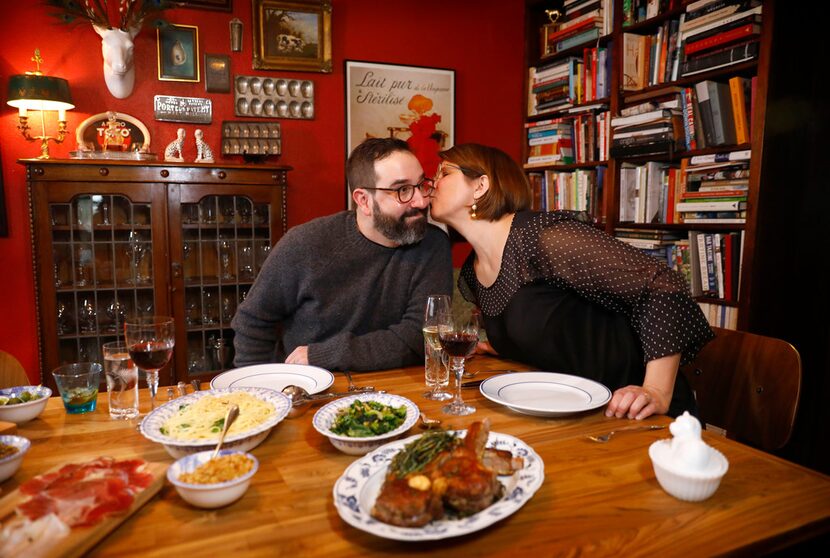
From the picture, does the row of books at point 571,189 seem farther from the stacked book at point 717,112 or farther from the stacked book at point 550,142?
the stacked book at point 717,112

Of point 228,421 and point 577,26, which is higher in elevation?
point 577,26

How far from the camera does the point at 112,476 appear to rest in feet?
2.81

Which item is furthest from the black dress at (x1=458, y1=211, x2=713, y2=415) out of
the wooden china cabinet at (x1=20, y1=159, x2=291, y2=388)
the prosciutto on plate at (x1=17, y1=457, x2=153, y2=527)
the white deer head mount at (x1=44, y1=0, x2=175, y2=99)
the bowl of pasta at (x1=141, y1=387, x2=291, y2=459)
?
the white deer head mount at (x1=44, y1=0, x2=175, y2=99)

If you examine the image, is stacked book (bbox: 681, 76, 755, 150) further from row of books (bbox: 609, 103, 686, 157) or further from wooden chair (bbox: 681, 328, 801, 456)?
wooden chair (bbox: 681, 328, 801, 456)

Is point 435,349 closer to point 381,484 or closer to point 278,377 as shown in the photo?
point 278,377

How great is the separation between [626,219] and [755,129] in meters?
0.94

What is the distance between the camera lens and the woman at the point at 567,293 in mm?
1415

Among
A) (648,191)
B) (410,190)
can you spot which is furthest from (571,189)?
(410,190)

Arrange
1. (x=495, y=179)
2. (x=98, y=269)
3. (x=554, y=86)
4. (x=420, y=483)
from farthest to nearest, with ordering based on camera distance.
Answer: (x=554, y=86)
(x=98, y=269)
(x=495, y=179)
(x=420, y=483)

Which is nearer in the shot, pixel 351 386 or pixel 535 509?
pixel 535 509

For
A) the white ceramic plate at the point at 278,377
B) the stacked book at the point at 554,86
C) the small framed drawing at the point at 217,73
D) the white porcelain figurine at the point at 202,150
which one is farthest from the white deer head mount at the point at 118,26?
the white ceramic plate at the point at 278,377

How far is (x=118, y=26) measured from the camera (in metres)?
3.29

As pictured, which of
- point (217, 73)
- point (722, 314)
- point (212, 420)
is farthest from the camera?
point (217, 73)

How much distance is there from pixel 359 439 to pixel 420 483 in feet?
0.73
